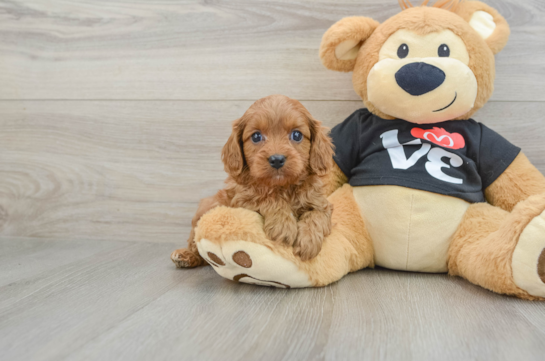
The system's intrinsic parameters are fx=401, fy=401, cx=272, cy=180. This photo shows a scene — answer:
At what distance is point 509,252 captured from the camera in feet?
3.05

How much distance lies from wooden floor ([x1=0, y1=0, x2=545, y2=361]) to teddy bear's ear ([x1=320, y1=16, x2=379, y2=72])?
Result: 0.71 ft

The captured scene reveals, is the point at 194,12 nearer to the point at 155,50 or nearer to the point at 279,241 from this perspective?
the point at 155,50

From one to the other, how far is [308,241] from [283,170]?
0.62 feet

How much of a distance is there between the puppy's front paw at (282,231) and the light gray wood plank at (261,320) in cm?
14

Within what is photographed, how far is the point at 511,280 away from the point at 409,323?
305 millimetres

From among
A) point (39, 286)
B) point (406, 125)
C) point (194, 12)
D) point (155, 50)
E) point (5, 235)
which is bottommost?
point (5, 235)

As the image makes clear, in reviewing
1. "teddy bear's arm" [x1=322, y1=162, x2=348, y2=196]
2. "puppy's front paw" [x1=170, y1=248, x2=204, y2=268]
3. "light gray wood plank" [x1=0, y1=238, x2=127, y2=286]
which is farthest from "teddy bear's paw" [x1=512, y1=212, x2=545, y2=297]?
"light gray wood plank" [x1=0, y1=238, x2=127, y2=286]

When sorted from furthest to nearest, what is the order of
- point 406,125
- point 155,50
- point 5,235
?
point 5,235 → point 155,50 → point 406,125

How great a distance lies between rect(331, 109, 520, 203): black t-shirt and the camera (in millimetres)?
1151

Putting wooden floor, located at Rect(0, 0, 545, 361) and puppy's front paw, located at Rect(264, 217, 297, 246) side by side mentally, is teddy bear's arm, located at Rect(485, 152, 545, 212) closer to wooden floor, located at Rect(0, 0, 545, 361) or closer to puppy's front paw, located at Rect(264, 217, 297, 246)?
wooden floor, located at Rect(0, 0, 545, 361)

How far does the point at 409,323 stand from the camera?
81 cm

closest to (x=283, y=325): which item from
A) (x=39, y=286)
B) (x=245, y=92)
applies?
(x=39, y=286)

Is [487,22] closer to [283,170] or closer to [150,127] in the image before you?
[283,170]

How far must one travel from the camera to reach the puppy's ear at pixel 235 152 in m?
1.02
